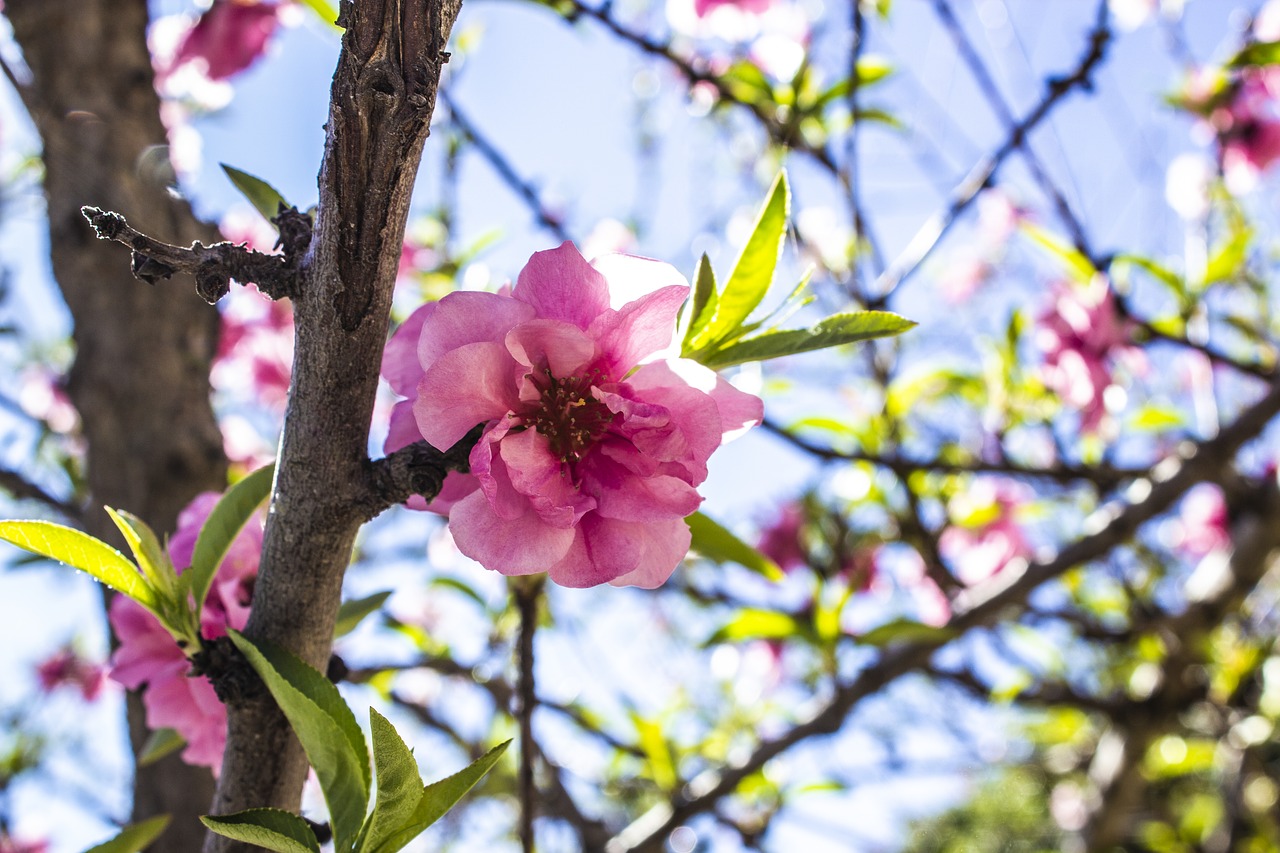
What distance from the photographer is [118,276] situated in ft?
4.98

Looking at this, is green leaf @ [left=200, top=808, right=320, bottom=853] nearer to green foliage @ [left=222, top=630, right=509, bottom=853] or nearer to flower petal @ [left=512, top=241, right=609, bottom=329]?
green foliage @ [left=222, top=630, right=509, bottom=853]

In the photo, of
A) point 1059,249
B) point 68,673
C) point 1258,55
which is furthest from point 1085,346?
point 68,673

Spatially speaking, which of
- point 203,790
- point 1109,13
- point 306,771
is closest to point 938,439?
point 1109,13

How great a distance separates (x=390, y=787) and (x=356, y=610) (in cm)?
24

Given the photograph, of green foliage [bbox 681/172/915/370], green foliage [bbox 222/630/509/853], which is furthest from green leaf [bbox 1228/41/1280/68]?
green foliage [bbox 222/630/509/853]

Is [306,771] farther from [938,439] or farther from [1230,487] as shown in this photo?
[938,439]

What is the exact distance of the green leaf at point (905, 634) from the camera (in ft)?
4.62

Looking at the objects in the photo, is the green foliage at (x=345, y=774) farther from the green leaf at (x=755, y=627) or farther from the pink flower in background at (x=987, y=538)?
the pink flower in background at (x=987, y=538)

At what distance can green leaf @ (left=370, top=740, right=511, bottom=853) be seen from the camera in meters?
0.60

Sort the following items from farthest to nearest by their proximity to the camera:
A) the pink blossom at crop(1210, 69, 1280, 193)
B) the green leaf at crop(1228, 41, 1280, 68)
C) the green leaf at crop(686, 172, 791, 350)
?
the pink blossom at crop(1210, 69, 1280, 193) → the green leaf at crop(1228, 41, 1280, 68) → the green leaf at crop(686, 172, 791, 350)

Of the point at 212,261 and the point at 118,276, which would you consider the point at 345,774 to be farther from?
the point at 118,276

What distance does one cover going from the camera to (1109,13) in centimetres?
154

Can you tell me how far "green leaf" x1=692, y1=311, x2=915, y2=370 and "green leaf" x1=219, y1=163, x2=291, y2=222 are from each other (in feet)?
1.21

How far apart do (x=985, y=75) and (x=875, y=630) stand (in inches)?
38.9
